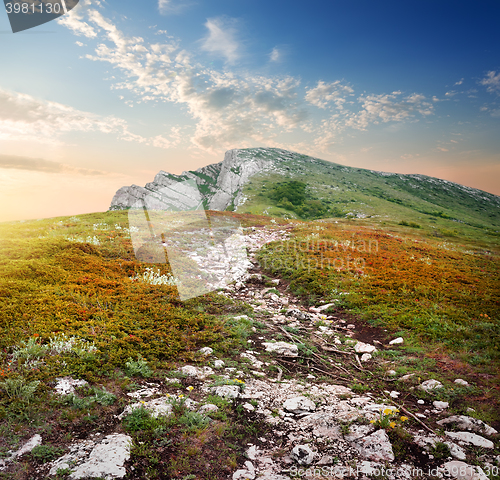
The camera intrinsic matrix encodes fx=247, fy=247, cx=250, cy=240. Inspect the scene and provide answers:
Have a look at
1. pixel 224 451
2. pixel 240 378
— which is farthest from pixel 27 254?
pixel 224 451

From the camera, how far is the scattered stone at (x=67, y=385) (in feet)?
17.4

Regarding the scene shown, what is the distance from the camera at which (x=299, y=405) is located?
620 cm

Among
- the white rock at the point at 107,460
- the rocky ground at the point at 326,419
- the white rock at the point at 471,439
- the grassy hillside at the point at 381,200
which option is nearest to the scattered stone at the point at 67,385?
the rocky ground at the point at 326,419

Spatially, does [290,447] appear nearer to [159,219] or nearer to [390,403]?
[390,403]

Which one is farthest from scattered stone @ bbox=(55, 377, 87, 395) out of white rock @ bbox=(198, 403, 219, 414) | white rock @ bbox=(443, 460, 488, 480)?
white rock @ bbox=(443, 460, 488, 480)

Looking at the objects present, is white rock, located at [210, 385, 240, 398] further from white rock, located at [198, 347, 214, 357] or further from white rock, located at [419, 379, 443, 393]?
white rock, located at [419, 379, 443, 393]

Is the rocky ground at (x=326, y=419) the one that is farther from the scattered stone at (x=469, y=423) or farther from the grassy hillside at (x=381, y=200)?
the grassy hillside at (x=381, y=200)

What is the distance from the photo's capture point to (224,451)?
4.80 m

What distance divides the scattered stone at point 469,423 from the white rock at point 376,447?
5.70 ft

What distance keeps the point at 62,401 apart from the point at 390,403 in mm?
7667

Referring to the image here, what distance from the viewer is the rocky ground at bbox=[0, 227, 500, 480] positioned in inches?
173

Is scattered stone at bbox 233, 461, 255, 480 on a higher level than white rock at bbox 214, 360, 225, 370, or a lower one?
higher

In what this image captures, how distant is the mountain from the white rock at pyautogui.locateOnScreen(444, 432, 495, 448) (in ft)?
219

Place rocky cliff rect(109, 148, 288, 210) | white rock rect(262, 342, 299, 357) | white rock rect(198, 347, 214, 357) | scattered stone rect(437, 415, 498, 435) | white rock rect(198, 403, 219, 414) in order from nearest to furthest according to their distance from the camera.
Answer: scattered stone rect(437, 415, 498, 435) < white rock rect(198, 403, 219, 414) < white rock rect(198, 347, 214, 357) < white rock rect(262, 342, 299, 357) < rocky cliff rect(109, 148, 288, 210)
